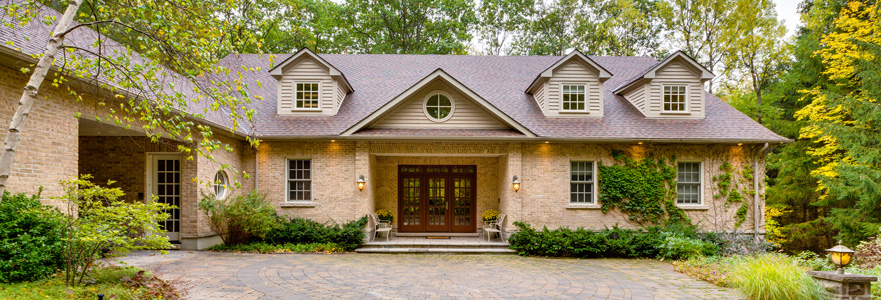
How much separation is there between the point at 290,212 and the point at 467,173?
5.67 metres

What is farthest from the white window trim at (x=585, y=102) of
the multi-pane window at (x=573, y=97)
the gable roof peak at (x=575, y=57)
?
the gable roof peak at (x=575, y=57)

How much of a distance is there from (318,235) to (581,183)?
25.0 feet

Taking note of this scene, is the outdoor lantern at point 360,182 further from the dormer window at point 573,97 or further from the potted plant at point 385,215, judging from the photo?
the dormer window at point 573,97

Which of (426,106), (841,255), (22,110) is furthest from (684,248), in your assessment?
(22,110)

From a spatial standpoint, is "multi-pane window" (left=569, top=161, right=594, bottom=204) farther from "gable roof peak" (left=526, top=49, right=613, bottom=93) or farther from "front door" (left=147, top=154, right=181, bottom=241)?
"front door" (left=147, top=154, right=181, bottom=241)

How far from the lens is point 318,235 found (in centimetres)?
1180

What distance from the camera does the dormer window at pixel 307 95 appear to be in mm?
13703

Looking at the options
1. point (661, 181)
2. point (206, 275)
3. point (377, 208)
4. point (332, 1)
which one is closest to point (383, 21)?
point (332, 1)

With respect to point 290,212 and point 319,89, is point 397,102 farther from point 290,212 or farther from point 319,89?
point 290,212

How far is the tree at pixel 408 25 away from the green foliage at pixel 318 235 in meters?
14.0

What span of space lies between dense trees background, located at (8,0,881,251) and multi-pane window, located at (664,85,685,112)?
16.2 ft

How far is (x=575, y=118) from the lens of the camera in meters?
13.6

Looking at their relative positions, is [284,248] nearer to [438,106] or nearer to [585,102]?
[438,106]

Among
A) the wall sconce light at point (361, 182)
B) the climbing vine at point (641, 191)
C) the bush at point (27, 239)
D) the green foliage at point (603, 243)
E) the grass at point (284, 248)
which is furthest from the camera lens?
the climbing vine at point (641, 191)
